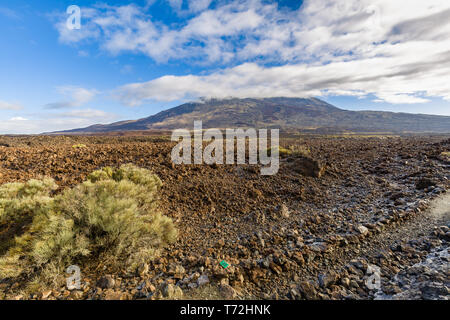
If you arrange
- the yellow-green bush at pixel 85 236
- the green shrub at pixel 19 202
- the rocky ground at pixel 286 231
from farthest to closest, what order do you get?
the green shrub at pixel 19 202 → the yellow-green bush at pixel 85 236 → the rocky ground at pixel 286 231

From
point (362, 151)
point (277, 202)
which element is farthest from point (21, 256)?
point (362, 151)

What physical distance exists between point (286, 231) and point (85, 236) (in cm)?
408

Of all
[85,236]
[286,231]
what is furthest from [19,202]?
[286,231]

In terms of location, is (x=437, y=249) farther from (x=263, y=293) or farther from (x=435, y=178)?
(x=435, y=178)

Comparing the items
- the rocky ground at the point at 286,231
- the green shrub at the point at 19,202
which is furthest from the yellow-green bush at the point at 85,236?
the green shrub at the point at 19,202

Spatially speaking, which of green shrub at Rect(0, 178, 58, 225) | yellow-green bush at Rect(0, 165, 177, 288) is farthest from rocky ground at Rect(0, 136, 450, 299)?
green shrub at Rect(0, 178, 58, 225)

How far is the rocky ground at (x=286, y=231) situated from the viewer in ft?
9.52

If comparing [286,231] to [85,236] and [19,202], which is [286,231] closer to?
[85,236]

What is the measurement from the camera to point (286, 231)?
453 cm

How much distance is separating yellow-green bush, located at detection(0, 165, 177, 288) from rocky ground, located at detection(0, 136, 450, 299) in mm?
259

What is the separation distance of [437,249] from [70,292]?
20.4ft

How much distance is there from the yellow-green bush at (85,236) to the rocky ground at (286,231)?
0.85 ft

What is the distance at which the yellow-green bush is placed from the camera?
3.12 metres

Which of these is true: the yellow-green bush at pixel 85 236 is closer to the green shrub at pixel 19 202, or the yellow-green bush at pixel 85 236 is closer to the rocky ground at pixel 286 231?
the rocky ground at pixel 286 231
